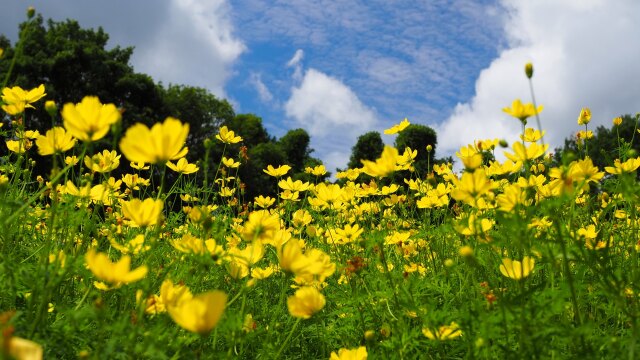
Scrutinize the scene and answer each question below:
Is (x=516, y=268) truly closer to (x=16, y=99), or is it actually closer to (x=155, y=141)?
(x=155, y=141)

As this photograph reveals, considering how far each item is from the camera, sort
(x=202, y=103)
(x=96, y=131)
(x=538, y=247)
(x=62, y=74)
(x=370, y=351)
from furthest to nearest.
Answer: (x=202, y=103) < (x=62, y=74) < (x=370, y=351) < (x=538, y=247) < (x=96, y=131)

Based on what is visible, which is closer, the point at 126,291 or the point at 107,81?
the point at 126,291

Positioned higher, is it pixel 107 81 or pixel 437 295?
pixel 107 81

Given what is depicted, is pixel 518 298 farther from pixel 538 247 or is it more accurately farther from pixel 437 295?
pixel 437 295

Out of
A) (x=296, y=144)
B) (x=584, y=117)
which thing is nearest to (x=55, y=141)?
(x=584, y=117)

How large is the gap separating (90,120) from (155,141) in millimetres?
195

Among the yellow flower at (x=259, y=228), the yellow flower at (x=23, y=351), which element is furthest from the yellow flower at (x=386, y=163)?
the yellow flower at (x=23, y=351)

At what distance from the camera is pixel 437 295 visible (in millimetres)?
2520

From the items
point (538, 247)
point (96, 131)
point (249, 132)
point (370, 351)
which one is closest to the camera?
point (96, 131)

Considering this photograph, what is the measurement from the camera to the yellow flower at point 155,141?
3.81 ft

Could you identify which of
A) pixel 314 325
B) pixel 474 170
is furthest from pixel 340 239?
pixel 474 170

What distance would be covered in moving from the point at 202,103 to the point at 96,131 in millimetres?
25723

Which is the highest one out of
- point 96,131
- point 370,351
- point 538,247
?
point 96,131

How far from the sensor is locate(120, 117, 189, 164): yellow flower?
1.16 m
